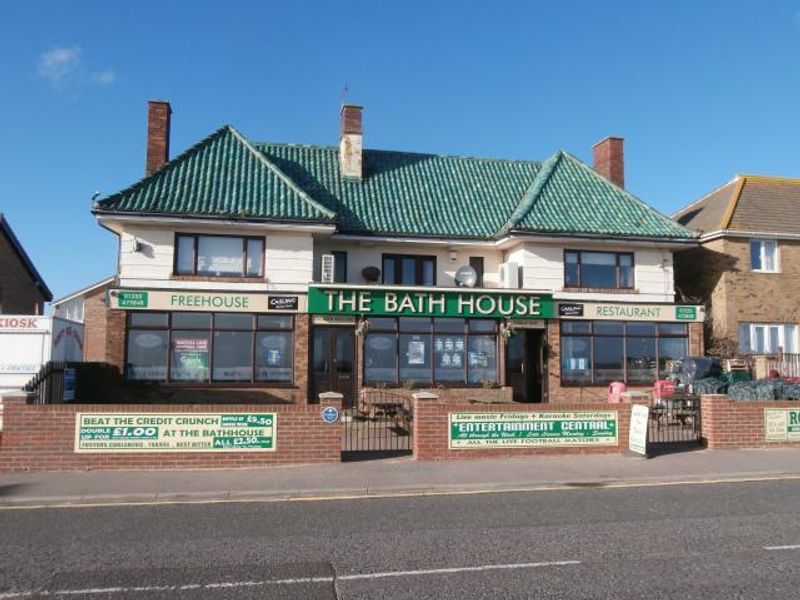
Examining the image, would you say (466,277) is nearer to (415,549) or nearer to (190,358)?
(190,358)

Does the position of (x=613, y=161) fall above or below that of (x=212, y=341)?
above

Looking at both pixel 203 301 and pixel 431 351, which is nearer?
pixel 203 301

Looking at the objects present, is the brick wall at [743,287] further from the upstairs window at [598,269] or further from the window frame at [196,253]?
the window frame at [196,253]

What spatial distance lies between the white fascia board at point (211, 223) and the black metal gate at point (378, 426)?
16.6 feet

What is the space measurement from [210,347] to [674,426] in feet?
42.1

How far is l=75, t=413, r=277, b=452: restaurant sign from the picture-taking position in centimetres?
1173

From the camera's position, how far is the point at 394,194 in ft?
78.1

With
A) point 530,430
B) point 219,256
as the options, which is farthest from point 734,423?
point 219,256

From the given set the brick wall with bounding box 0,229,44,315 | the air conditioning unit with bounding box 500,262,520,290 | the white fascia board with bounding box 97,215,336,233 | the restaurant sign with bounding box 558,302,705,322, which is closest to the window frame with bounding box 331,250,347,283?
the white fascia board with bounding box 97,215,336,233

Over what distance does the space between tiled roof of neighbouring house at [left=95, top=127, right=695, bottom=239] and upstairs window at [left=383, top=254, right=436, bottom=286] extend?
1.11 m

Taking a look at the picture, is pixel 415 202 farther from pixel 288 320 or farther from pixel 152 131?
pixel 152 131

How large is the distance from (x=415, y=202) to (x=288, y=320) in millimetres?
6414

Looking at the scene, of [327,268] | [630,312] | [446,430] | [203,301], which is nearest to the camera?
[446,430]

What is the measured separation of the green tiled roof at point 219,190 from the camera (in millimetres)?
19641
